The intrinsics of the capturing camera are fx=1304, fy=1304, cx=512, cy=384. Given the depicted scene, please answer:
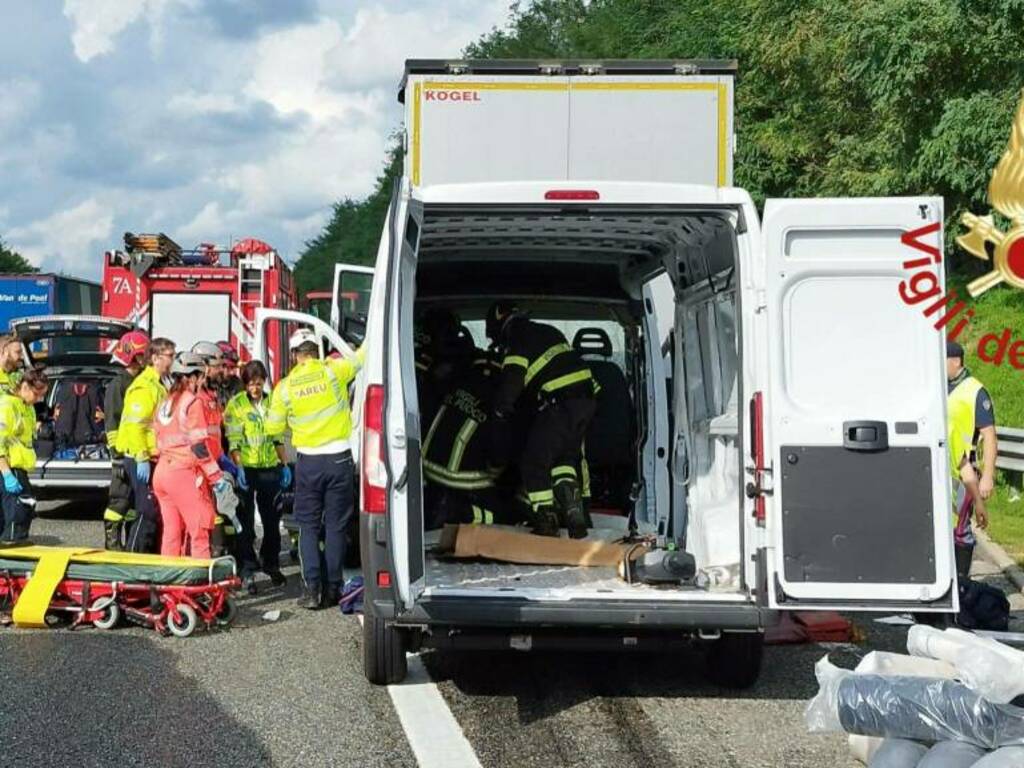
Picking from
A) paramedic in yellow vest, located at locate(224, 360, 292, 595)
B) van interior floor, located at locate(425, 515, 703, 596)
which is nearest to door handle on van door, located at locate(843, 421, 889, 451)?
van interior floor, located at locate(425, 515, 703, 596)

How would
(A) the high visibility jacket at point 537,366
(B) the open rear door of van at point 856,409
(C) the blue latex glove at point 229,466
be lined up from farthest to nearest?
(C) the blue latex glove at point 229,466
(A) the high visibility jacket at point 537,366
(B) the open rear door of van at point 856,409

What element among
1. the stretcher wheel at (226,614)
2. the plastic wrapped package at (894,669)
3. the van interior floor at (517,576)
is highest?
the van interior floor at (517,576)

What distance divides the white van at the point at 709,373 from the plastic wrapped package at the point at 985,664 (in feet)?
1.64

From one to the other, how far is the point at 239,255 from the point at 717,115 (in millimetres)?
11736

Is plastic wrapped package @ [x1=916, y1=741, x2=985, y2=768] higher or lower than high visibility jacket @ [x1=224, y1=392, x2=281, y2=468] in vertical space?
lower

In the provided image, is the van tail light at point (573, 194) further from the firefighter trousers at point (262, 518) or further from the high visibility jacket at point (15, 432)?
the high visibility jacket at point (15, 432)

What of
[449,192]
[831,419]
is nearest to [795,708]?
[831,419]

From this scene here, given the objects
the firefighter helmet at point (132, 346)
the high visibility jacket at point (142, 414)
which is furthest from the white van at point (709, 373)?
the firefighter helmet at point (132, 346)

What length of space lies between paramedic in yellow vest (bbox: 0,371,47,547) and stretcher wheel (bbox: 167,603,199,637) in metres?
2.04

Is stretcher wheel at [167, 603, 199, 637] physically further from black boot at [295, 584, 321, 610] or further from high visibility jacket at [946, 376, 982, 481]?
high visibility jacket at [946, 376, 982, 481]

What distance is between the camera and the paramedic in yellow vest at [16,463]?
9.08 m

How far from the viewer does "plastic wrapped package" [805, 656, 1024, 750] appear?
4254mm

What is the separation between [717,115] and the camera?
6.87 meters

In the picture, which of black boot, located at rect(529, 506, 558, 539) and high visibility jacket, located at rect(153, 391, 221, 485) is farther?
high visibility jacket, located at rect(153, 391, 221, 485)
